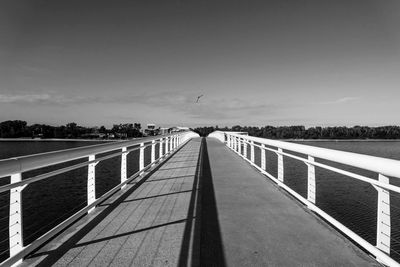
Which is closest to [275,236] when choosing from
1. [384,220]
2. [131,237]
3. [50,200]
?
[384,220]

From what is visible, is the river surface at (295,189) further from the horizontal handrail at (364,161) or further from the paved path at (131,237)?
the horizontal handrail at (364,161)

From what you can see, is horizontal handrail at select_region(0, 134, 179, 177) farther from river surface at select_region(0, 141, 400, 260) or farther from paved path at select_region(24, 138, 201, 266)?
river surface at select_region(0, 141, 400, 260)

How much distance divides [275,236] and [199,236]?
0.97 meters

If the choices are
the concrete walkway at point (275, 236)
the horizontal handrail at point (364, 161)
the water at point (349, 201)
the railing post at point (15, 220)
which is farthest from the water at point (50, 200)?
the water at point (349, 201)

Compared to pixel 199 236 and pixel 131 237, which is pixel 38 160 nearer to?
pixel 131 237

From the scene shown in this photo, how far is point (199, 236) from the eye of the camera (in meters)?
3.51

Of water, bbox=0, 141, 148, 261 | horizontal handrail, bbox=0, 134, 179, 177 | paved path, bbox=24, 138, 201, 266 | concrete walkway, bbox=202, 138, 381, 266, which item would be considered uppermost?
horizontal handrail, bbox=0, 134, 179, 177

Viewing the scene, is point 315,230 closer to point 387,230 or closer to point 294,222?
point 294,222

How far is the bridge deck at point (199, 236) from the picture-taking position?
9.65 feet

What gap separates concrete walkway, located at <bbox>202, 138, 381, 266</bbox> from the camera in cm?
299

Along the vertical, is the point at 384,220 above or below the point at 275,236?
above

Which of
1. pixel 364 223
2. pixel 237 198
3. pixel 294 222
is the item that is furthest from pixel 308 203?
pixel 364 223

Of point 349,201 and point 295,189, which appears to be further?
point 295,189

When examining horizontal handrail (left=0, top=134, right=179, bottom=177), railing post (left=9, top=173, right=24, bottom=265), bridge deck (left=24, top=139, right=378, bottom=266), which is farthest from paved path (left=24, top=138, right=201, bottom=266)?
horizontal handrail (left=0, top=134, right=179, bottom=177)
